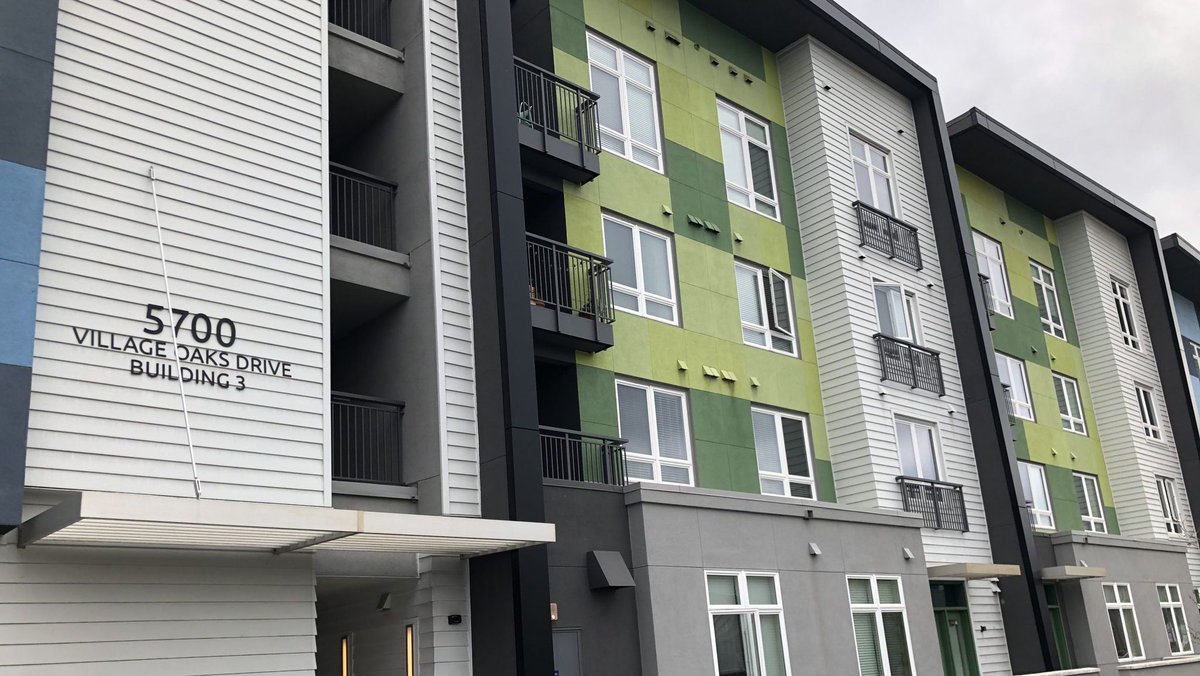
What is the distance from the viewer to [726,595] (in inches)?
529

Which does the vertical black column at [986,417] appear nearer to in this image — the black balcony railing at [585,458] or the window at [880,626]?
the window at [880,626]

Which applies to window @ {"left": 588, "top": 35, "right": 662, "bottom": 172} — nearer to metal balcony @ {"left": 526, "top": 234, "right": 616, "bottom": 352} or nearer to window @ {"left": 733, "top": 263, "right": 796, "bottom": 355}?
metal balcony @ {"left": 526, "top": 234, "right": 616, "bottom": 352}

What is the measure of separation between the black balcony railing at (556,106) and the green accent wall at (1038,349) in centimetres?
1347

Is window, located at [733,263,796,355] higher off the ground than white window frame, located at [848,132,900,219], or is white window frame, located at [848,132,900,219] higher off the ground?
white window frame, located at [848,132,900,219]

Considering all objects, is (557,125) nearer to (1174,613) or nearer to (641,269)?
(641,269)

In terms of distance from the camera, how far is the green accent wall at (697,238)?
15953 millimetres

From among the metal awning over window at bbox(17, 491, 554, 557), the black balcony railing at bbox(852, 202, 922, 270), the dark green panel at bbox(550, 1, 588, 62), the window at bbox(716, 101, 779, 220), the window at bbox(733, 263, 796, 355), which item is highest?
the dark green panel at bbox(550, 1, 588, 62)

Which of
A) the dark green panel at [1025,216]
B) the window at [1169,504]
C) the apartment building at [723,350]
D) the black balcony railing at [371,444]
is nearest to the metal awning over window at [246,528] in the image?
the apartment building at [723,350]

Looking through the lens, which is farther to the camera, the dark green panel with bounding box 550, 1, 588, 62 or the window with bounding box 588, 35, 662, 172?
the window with bounding box 588, 35, 662, 172

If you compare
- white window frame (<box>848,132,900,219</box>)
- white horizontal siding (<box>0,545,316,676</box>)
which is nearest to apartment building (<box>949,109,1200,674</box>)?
white window frame (<box>848,132,900,219</box>)

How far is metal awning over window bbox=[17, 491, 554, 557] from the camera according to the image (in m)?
8.03

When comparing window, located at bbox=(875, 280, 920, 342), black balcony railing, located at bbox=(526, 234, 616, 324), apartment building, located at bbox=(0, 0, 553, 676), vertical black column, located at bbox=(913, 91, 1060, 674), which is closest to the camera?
apartment building, located at bbox=(0, 0, 553, 676)

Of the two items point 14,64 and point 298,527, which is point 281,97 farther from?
point 298,527

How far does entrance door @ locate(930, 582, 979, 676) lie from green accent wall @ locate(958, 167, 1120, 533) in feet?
19.7
